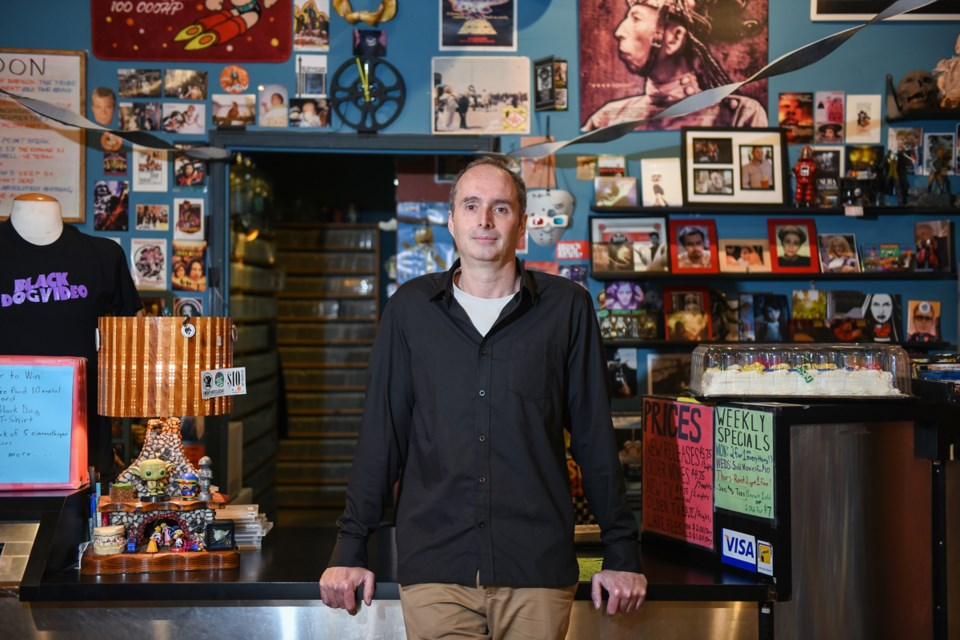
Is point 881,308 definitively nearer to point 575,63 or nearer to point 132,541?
point 575,63

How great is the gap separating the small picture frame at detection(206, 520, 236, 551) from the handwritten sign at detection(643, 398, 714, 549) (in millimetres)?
1126

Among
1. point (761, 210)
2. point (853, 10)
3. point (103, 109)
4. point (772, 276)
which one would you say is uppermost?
point (853, 10)

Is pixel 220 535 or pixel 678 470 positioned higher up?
pixel 678 470

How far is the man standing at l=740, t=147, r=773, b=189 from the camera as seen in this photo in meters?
4.94

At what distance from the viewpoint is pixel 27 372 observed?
2486 millimetres

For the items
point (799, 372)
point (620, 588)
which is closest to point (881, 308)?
point (799, 372)

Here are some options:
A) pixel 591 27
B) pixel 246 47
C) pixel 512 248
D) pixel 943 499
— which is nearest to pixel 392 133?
pixel 246 47

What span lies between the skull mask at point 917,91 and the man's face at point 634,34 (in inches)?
54.5

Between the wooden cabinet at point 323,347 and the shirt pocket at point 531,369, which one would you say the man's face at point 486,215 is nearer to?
the shirt pocket at point 531,369

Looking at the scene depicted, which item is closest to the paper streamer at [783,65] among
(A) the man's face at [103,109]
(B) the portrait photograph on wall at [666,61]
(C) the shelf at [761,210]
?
(C) the shelf at [761,210]

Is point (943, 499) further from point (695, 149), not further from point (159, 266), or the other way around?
point (159, 266)

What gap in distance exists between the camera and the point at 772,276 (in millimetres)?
4906

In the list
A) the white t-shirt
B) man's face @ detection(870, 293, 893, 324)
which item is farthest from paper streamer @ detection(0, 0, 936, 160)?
man's face @ detection(870, 293, 893, 324)

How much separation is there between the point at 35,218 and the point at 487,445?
222 centimetres
